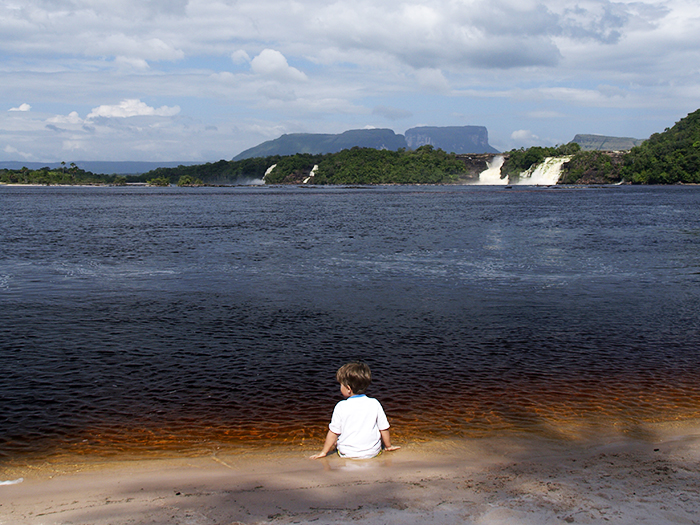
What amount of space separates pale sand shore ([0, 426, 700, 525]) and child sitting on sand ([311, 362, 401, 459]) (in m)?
0.21

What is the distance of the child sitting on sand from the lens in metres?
7.97

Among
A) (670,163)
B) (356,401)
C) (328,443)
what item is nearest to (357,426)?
(356,401)

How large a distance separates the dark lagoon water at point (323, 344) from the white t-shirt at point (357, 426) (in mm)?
1130

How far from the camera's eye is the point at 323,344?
48.0 feet

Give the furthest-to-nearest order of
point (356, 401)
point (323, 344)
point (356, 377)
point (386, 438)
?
1. point (323, 344)
2. point (386, 438)
3. point (356, 401)
4. point (356, 377)

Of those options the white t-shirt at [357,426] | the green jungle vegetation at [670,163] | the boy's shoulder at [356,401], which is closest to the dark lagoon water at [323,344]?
the white t-shirt at [357,426]

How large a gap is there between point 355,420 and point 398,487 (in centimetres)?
127

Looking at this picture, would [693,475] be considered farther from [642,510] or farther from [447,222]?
[447,222]

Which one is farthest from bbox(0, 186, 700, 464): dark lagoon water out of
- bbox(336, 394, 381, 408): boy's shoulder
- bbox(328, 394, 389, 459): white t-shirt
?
bbox(336, 394, 381, 408): boy's shoulder

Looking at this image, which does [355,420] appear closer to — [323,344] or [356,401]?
[356,401]

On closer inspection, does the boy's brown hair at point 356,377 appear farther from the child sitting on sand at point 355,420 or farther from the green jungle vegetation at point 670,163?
the green jungle vegetation at point 670,163

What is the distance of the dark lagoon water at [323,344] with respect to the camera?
9.94 m

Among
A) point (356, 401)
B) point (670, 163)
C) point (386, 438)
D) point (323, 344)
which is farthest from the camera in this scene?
point (670, 163)

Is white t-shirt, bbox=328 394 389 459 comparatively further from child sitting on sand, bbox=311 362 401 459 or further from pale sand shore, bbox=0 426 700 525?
pale sand shore, bbox=0 426 700 525
